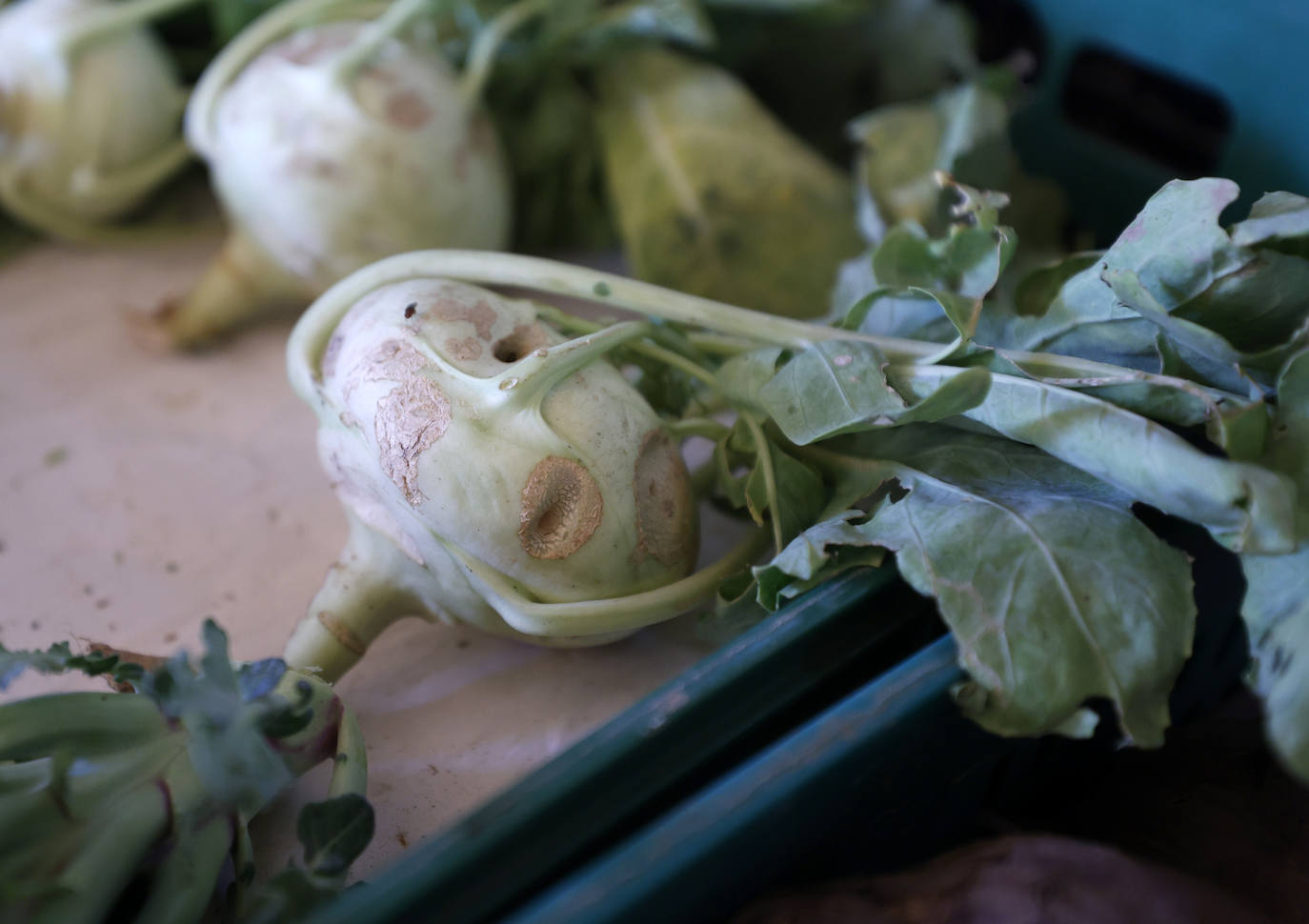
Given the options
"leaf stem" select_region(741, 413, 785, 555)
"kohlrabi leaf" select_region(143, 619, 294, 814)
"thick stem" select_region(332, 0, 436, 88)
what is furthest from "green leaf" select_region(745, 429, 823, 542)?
"thick stem" select_region(332, 0, 436, 88)

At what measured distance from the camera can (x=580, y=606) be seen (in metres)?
0.70

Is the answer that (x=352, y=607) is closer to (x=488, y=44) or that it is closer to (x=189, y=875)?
(x=189, y=875)

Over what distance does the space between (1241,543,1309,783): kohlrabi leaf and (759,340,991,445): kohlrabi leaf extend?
0.20m

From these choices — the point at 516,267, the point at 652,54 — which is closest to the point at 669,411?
the point at 516,267

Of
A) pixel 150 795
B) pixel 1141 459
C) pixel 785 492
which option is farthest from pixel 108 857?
pixel 1141 459

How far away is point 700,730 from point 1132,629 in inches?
10.3

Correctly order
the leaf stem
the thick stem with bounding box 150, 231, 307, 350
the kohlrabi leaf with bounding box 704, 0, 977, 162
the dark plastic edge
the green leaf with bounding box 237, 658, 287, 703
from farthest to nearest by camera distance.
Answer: the kohlrabi leaf with bounding box 704, 0, 977, 162, the thick stem with bounding box 150, 231, 307, 350, the leaf stem, the green leaf with bounding box 237, 658, 287, 703, the dark plastic edge

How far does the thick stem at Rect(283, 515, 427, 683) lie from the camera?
0.76 m

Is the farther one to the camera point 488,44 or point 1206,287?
point 488,44

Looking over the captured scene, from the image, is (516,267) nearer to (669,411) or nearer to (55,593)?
(669,411)

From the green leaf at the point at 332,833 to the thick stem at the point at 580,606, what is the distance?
17 centimetres

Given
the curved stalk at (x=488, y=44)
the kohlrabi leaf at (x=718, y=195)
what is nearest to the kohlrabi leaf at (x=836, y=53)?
the kohlrabi leaf at (x=718, y=195)

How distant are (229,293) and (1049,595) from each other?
39.4 inches

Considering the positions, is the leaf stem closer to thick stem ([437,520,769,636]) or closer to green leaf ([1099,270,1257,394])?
thick stem ([437,520,769,636])
